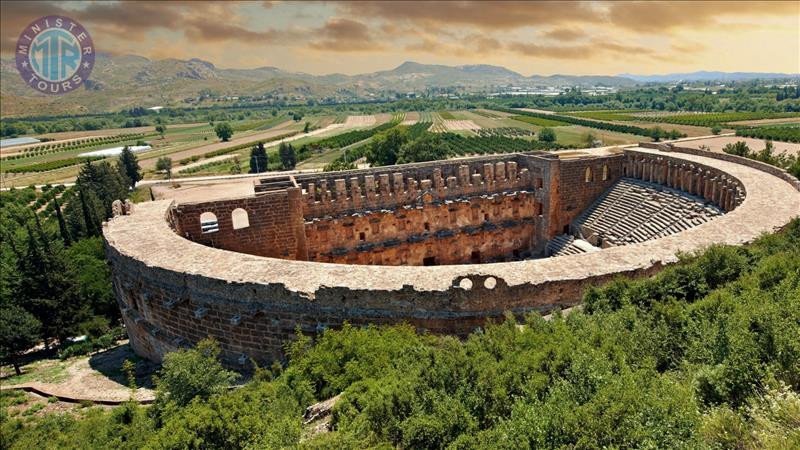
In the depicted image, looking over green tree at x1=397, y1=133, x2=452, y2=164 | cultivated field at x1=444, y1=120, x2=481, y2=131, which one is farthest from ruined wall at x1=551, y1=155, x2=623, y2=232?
cultivated field at x1=444, y1=120, x2=481, y2=131

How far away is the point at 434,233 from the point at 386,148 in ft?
91.8

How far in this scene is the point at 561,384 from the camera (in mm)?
6734

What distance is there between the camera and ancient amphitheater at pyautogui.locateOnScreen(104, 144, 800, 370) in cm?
1245

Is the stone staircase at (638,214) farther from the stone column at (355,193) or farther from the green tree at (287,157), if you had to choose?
the green tree at (287,157)

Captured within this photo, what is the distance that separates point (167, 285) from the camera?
13.8 meters

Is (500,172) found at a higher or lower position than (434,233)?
higher

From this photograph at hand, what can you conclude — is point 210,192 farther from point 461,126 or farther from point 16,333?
point 461,126

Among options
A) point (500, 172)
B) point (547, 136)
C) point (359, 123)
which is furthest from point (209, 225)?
point (359, 123)

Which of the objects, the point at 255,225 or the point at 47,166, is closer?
the point at 255,225

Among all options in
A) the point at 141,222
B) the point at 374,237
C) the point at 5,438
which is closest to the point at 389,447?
the point at 5,438

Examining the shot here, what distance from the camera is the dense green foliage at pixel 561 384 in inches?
222

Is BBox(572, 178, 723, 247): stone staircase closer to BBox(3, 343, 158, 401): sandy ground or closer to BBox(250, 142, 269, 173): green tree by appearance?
BBox(3, 343, 158, 401): sandy ground

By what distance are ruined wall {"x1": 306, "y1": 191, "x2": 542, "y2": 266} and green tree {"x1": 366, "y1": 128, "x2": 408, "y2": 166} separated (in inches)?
1014

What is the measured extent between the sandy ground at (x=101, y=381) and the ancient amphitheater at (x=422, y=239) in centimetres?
91
